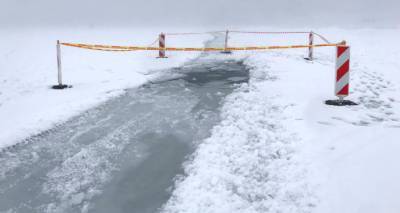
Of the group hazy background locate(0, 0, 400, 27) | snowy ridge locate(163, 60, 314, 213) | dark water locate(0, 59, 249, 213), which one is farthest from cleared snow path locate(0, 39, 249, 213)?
hazy background locate(0, 0, 400, 27)

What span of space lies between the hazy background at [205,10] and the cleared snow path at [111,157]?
391 feet

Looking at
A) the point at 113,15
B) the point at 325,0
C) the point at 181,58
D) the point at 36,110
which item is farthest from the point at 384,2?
the point at 36,110

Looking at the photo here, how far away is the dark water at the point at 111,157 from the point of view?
178 inches

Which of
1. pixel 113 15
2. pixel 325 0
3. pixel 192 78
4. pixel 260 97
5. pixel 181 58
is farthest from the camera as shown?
pixel 325 0

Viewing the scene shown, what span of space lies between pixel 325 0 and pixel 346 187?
7174 inches

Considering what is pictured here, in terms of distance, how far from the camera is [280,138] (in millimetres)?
6055

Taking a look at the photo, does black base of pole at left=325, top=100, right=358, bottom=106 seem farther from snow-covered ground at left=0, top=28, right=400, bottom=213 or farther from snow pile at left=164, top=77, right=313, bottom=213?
snow pile at left=164, top=77, right=313, bottom=213

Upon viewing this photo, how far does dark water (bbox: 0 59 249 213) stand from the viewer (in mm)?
4512

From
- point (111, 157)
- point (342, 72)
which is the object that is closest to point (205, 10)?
point (342, 72)

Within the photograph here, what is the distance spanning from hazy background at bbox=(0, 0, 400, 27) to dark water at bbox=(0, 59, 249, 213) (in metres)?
119

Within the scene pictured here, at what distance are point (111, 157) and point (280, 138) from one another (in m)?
2.49

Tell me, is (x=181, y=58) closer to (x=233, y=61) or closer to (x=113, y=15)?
(x=233, y=61)

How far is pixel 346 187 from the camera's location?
4.29 meters

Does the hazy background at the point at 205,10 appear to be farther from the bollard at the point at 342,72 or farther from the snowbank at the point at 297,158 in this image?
the snowbank at the point at 297,158
